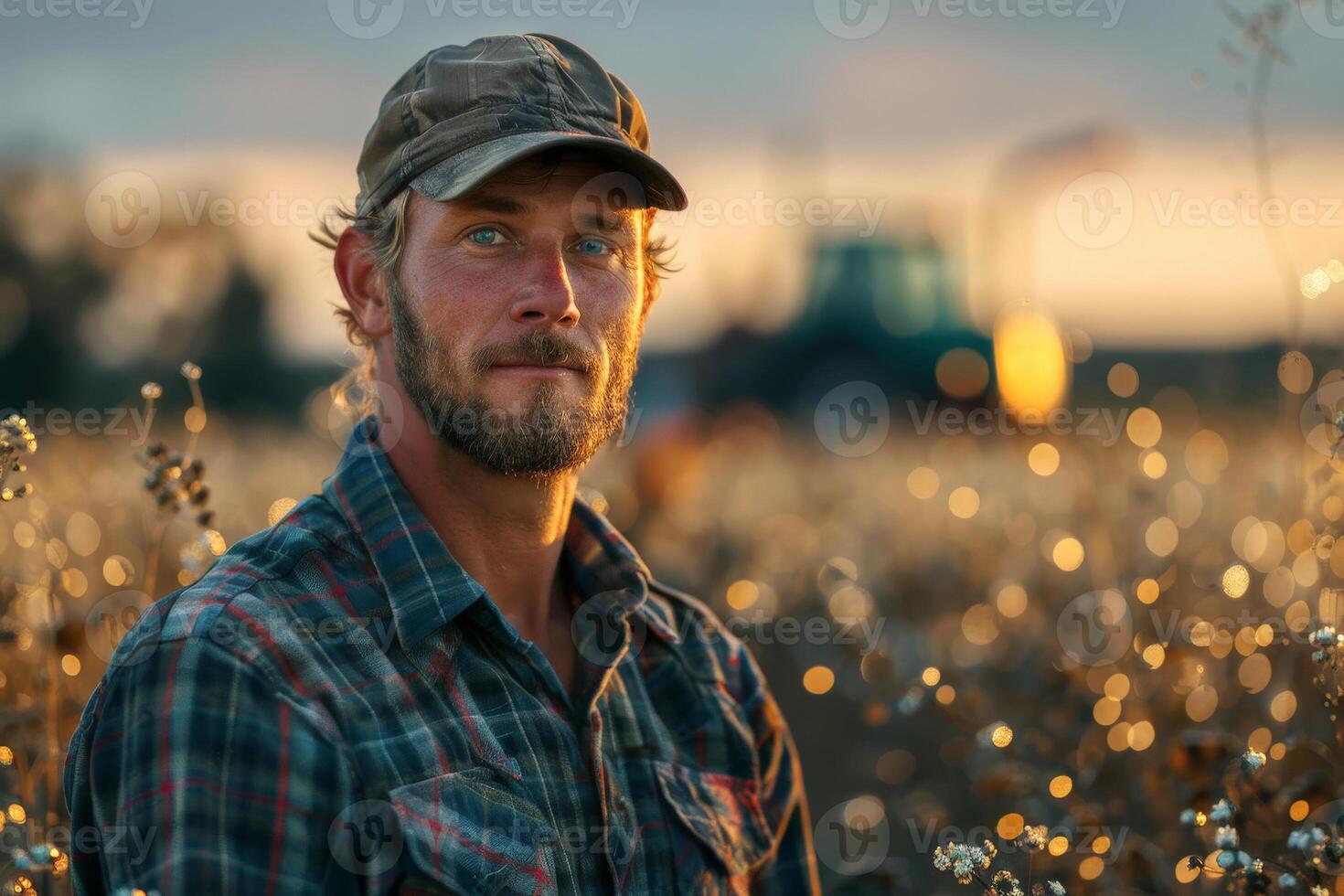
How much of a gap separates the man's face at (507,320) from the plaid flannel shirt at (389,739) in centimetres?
21

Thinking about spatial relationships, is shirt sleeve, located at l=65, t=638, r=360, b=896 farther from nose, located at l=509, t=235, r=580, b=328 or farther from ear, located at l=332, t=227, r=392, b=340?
ear, located at l=332, t=227, r=392, b=340

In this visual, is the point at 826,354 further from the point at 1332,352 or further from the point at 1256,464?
the point at 1332,352

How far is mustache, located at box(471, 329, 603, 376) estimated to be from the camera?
269 centimetres

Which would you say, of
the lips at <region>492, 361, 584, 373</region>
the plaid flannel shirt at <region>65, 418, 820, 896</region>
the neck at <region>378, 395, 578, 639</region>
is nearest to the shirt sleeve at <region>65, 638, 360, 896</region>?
the plaid flannel shirt at <region>65, 418, 820, 896</region>

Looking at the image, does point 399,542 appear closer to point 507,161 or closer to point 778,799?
point 507,161

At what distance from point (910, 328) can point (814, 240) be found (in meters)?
1.93

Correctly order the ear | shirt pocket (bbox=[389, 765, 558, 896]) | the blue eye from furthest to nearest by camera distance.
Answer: the ear, the blue eye, shirt pocket (bbox=[389, 765, 558, 896])

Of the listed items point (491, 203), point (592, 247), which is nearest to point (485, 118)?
point (491, 203)

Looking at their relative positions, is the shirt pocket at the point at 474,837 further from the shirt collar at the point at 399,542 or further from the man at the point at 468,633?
the shirt collar at the point at 399,542

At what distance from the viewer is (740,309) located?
14.8 m

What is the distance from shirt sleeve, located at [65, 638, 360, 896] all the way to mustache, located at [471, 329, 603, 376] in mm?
790

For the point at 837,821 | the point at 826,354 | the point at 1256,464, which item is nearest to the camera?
the point at 837,821

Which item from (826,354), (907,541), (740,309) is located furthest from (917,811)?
(826,354)

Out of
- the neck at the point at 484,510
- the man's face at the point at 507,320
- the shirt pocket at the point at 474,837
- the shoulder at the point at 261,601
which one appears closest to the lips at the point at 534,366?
the man's face at the point at 507,320
